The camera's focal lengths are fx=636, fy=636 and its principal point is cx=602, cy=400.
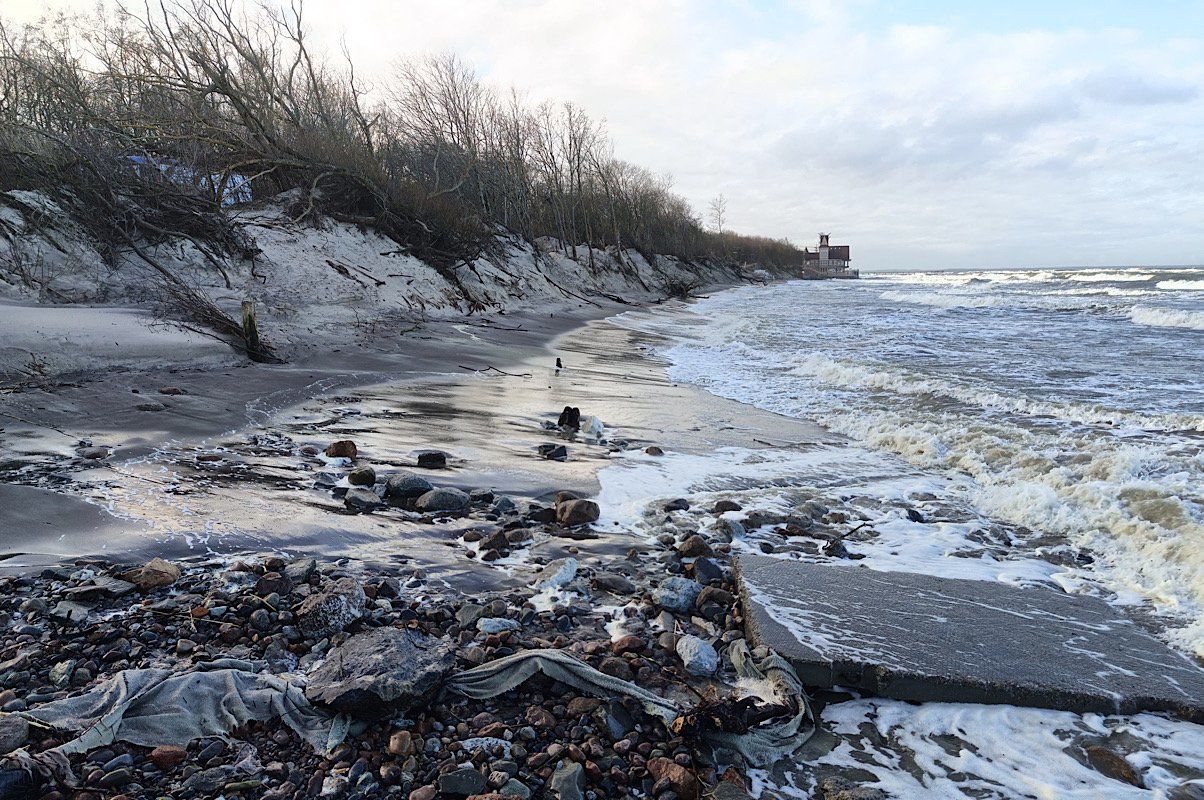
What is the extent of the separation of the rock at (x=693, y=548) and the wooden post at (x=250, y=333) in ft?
24.2

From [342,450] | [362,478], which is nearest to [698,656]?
[362,478]

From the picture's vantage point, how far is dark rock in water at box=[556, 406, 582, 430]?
6881 millimetres

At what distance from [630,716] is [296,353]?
9017 mm

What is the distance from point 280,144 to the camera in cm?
1711

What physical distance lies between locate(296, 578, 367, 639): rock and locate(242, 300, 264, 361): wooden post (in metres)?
7.05

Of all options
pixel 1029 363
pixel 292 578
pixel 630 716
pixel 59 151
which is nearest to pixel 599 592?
pixel 630 716

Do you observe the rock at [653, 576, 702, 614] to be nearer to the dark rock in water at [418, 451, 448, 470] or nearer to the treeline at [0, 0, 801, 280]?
the dark rock in water at [418, 451, 448, 470]

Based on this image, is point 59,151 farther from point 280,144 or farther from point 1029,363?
point 1029,363

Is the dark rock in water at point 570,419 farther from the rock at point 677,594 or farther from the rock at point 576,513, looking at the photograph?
the rock at point 677,594

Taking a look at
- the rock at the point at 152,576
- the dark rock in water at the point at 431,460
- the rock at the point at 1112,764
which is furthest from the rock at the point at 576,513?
the rock at the point at 1112,764

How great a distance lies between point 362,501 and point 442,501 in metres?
0.51

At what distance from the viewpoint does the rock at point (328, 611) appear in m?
2.66

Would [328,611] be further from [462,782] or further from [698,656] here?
[698,656]

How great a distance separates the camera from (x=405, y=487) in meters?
4.40
